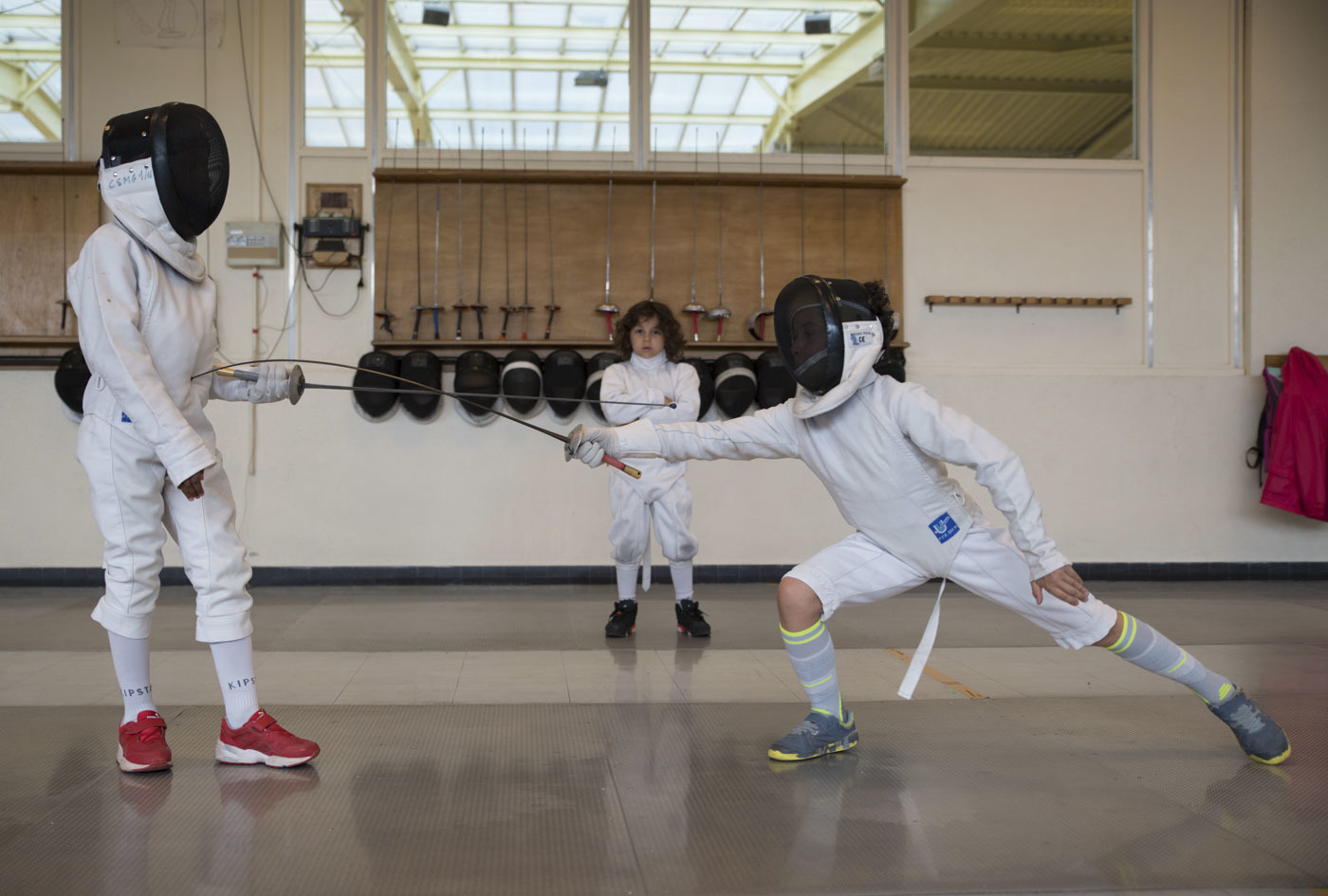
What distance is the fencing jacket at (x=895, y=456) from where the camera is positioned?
2.09 metres

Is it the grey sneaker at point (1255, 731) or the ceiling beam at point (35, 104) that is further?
the ceiling beam at point (35, 104)

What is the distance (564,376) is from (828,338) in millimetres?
2939

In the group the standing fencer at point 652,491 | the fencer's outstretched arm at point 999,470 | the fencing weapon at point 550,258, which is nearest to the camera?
the fencer's outstretched arm at point 999,470

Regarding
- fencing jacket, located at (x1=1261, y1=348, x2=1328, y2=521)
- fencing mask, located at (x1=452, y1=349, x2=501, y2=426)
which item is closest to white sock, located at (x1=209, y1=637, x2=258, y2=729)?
fencing mask, located at (x1=452, y1=349, x2=501, y2=426)

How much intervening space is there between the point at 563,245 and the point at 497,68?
3.26 feet

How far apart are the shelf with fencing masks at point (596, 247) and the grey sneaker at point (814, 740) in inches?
126

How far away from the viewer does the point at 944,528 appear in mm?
2271

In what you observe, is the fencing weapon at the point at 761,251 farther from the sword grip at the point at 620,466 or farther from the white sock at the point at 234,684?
the white sock at the point at 234,684

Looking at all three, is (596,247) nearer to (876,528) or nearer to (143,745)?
(876,528)

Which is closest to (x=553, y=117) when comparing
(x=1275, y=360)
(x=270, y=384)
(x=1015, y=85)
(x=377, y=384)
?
(x=377, y=384)

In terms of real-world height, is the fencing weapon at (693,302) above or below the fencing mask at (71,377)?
above

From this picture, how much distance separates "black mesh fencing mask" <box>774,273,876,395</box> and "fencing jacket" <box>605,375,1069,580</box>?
9 centimetres

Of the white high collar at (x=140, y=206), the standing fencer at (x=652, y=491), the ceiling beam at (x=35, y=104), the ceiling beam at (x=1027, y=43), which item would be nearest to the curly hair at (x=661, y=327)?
the standing fencer at (x=652, y=491)

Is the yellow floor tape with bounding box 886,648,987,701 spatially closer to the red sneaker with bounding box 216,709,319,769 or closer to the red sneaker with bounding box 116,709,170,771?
the red sneaker with bounding box 216,709,319,769
